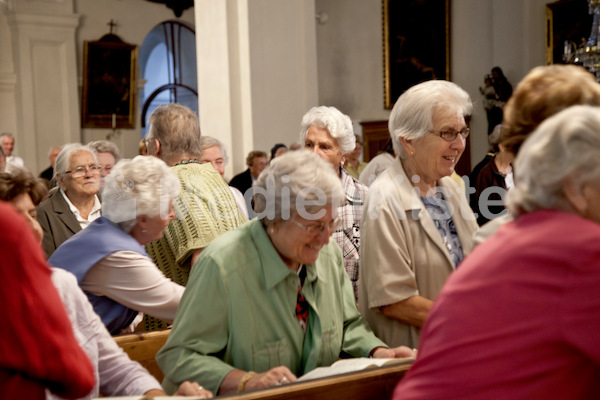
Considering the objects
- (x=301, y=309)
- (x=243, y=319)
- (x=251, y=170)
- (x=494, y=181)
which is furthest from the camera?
(x=251, y=170)

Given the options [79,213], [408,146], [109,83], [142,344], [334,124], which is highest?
[109,83]

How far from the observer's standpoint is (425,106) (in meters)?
3.10

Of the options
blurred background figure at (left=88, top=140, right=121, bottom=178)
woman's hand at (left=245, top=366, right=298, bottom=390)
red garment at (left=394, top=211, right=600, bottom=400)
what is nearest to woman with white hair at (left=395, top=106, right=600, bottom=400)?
red garment at (left=394, top=211, right=600, bottom=400)

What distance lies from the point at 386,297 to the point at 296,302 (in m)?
0.37

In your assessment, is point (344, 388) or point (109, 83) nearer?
point (344, 388)

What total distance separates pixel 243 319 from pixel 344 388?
426 mm

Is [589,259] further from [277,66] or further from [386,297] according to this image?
[277,66]

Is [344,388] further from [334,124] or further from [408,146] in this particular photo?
[334,124]

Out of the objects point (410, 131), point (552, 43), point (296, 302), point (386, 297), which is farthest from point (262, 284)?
point (552, 43)

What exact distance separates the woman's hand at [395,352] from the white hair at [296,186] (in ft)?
2.02

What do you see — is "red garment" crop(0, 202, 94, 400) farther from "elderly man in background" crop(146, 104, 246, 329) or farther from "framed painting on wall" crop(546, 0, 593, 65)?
"framed painting on wall" crop(546, 0, 593, 65)

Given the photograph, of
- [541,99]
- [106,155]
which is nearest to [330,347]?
[541,99]

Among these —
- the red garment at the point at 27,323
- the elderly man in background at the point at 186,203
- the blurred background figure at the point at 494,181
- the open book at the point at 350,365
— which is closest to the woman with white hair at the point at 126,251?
the elderly man in background at the point at 186,203

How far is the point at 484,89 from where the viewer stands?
13.6 meters
